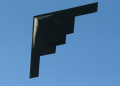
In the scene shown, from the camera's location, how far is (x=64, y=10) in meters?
17.8

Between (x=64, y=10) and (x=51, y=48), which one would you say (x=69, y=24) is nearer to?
(x=64, y=10)

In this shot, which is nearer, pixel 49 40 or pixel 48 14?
pixel 48 14

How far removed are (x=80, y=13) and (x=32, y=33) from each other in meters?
4.30

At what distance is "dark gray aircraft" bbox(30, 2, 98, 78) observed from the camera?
17.8m

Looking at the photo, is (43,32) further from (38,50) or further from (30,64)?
(30,64)

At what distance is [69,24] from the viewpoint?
1852 cm

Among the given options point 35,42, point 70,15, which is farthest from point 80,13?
point 35,42

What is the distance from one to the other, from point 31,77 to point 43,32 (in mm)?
4206

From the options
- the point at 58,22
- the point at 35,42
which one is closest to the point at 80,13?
the point at 58,22

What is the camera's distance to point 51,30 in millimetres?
18703

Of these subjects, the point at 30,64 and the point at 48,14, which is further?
the point at 30,64

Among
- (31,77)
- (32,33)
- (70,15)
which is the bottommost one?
(31,77)

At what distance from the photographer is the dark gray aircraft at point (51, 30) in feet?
58.4

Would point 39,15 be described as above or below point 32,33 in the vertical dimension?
above
